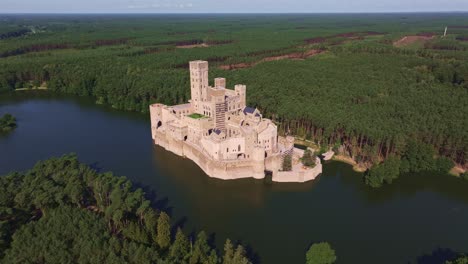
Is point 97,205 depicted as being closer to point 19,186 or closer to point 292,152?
point 19,186

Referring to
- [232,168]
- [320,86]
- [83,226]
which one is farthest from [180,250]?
[320,86]

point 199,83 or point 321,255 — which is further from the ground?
point 199,83

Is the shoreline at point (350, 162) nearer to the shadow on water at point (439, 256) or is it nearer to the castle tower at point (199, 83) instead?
the shadow on water at point (439, 256)

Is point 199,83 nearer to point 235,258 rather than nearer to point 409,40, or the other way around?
point 235,258


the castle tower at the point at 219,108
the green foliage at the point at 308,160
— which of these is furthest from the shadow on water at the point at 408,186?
the castle tower at the point at 219,108

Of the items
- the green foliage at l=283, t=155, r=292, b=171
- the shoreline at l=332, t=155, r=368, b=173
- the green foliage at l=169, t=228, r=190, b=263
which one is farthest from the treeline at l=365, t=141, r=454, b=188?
the green foliage at l=169, t=228, r=190, b=263

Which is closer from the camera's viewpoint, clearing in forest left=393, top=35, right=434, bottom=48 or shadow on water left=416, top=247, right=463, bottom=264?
shadow on water left=416, top=247, right=463, bottom=264

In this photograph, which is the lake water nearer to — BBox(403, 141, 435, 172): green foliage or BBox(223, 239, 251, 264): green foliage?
BBox(403, 141, 435, 172): green foliage
